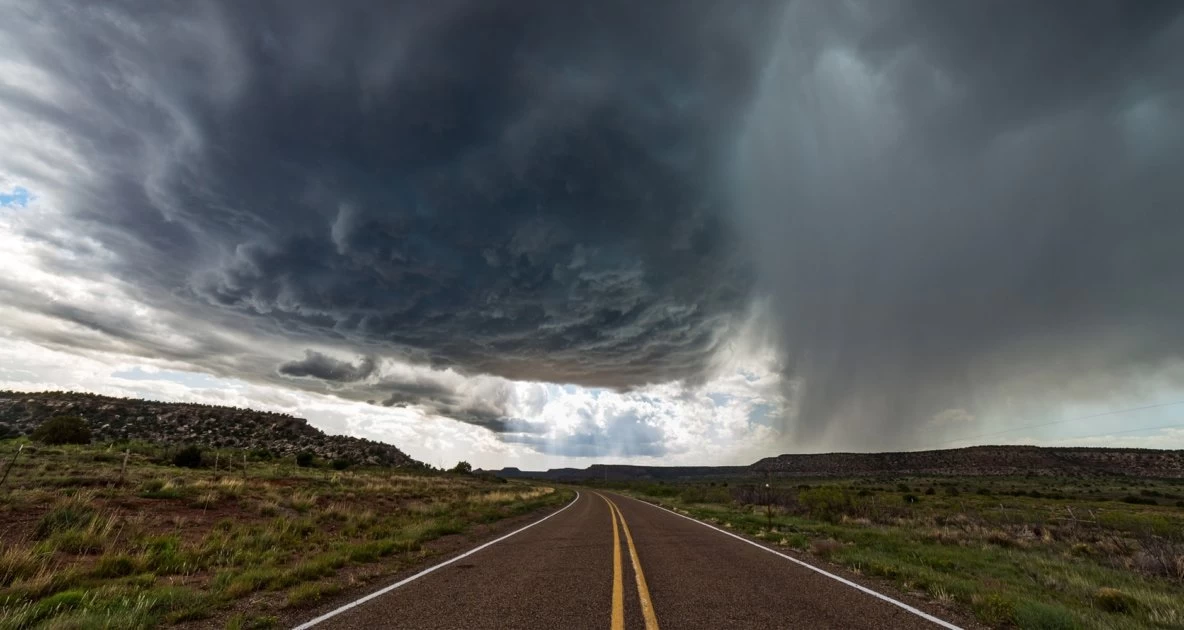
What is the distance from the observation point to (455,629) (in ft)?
20.0

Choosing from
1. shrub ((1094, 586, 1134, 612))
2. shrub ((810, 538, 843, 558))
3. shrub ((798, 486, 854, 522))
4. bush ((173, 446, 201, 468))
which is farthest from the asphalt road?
bush ((173, 446, 201, 468))

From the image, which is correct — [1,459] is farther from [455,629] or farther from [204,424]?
[204,424]

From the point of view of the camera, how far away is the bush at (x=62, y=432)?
37.9 meters

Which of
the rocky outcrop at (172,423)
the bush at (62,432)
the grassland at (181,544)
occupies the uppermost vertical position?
the rocky outcrop at (172,423)

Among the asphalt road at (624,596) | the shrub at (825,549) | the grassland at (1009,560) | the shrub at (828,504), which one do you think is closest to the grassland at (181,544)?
the asphalt road at (624,596)

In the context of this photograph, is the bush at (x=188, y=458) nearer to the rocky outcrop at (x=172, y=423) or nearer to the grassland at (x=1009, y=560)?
the rocky outcrop at (x=172, y=423)

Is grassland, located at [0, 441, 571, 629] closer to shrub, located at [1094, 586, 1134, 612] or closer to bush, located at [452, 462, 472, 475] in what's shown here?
shrub, located at [1094, 586, 1134, 612]

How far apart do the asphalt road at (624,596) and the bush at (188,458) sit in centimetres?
2807

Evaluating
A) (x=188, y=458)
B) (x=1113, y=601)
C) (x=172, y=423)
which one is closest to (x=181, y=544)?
(x=1113, y=601)

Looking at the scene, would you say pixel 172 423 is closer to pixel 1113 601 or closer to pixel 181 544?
pixel 181 544

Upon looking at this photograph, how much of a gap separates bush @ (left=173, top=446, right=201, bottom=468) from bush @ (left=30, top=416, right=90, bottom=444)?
16023 mm

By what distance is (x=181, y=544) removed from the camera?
40.3 ft

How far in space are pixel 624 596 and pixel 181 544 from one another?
11599 mm

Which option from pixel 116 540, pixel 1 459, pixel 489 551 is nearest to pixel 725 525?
pixel 489 551
